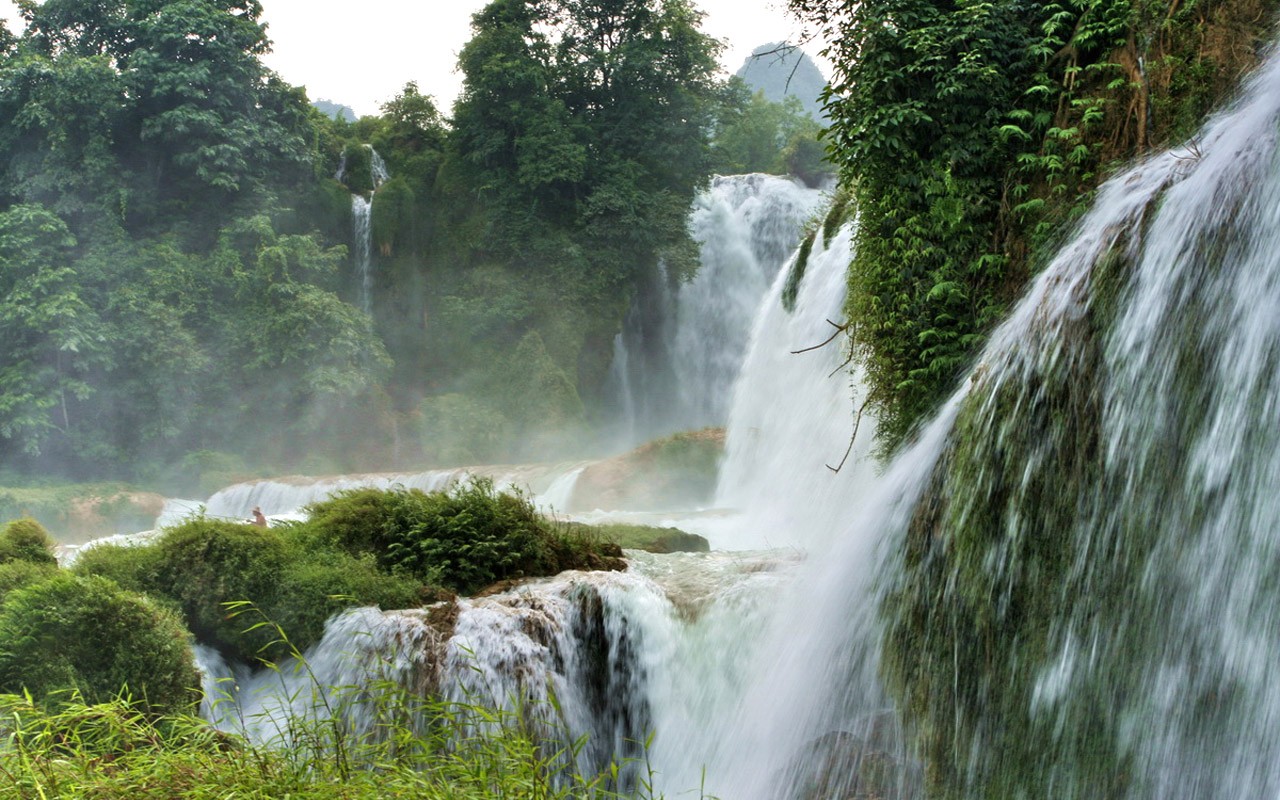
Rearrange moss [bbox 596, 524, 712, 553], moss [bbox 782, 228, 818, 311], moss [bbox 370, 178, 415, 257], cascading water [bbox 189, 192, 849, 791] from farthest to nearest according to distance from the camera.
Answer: moss [bbox 370, 178, 415, 257] < moss [bbox 782, 228, 818, 311] < moss [bbox 596, 524, 712, 553] < cascading water [bbox 189, 192, 849, 791]

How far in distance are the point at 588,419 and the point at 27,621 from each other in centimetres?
→ 2319

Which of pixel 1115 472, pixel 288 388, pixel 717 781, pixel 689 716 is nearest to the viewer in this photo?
pixel 1115 472

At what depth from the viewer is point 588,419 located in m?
29.8

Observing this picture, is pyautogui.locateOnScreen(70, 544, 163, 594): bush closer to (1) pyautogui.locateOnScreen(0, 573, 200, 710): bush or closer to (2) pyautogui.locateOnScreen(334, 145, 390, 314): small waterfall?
(1) pyautogui.locateOnScreen(0, 573, 200, 710): bush

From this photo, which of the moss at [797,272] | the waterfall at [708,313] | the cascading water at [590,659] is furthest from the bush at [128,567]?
the waterfall at [708,313]

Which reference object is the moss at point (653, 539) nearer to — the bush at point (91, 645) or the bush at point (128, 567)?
the bush at point (128, 567)

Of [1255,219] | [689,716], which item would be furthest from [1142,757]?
[689,716]

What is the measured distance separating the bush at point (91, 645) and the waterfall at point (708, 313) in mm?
22395

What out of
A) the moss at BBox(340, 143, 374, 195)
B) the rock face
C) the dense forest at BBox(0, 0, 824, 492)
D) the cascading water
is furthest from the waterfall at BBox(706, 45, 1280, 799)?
the moss at BBox(340, 143, 374, 195)

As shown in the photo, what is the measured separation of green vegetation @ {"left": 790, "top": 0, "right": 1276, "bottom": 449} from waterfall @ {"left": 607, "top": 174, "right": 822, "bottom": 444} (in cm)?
1884

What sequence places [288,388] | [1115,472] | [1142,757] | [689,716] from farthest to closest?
1. [288,388]
2. [689,716]
3. [1115,472]
4. [1142,757]

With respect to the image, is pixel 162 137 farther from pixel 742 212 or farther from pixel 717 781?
pixel 717 781

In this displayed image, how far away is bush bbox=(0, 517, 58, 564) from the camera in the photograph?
8.73 m

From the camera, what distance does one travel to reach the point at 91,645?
6.88m
